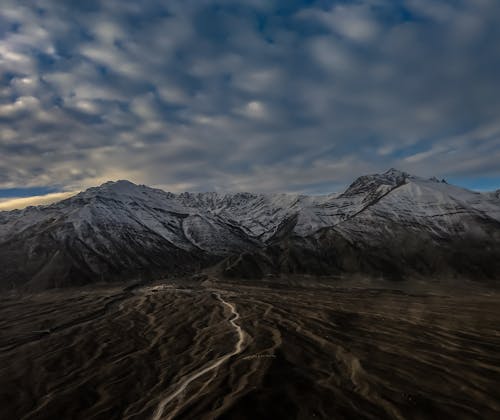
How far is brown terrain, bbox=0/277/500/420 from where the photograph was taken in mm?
24422

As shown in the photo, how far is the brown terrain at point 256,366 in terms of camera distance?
961 inches

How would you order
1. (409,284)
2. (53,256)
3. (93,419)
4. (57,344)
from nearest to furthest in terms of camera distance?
(93,419), (57,344), (409,284), (53,256)

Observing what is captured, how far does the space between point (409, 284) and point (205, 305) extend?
91.9 m

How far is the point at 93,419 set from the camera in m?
24.9

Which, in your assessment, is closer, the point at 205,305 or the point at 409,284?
the point at 205,305

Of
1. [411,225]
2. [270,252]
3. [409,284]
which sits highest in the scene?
[411,225]

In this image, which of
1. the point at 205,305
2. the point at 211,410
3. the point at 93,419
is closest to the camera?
the point at 211,410

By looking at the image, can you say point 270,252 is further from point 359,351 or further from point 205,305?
point 359,351

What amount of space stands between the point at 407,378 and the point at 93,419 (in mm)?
22921

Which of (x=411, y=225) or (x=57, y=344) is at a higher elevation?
(x=411, y=225)

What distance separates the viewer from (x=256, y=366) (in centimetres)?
3169

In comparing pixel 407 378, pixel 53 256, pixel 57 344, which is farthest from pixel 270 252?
pixel 407 378

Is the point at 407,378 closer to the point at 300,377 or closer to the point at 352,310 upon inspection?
the point at 300,377

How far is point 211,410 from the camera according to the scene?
22906 mm
